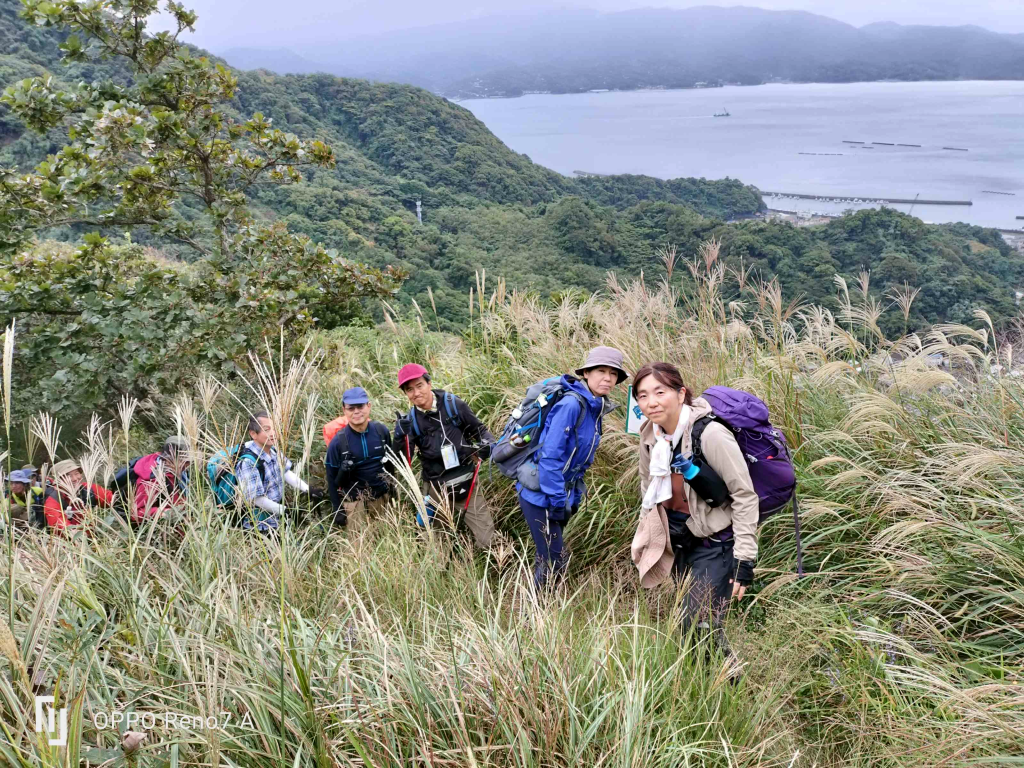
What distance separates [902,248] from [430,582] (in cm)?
1634

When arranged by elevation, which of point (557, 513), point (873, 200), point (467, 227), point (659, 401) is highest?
point (873, 200)

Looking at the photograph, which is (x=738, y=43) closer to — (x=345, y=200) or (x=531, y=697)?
(x=345, y=200)

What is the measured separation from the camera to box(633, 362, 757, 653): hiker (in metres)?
2.53

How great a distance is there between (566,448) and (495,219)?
102 ft

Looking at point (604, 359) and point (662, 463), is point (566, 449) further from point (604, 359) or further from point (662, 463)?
point (662, 463)

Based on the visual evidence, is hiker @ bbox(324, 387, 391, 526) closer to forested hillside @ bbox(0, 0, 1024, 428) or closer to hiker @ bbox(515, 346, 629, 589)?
hiker @ bbox(515, 346, 629, 589)

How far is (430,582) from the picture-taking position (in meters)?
2.74

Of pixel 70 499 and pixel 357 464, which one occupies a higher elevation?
pixel 70 499

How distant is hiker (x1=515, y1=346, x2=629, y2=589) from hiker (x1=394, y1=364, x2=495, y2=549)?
0.58m

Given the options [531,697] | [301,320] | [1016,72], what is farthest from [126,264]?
[1016,72]

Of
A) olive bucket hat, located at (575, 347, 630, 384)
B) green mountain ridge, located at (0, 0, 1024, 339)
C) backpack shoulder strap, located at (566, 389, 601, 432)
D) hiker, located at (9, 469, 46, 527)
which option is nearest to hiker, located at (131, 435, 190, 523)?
hiker, located at (9, 469, 46, 527)

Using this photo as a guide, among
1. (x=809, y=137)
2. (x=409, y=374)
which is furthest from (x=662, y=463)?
(x=809, y=137)

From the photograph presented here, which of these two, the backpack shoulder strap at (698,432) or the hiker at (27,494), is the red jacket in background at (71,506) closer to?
the hiker at (27,494)

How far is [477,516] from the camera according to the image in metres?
3.88
